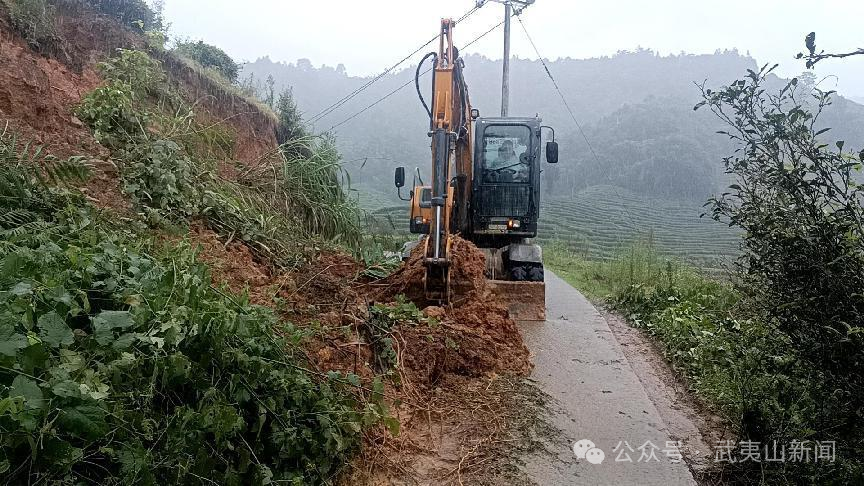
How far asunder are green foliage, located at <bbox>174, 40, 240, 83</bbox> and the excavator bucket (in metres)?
7.58

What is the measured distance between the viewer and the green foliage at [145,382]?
1.70 metres

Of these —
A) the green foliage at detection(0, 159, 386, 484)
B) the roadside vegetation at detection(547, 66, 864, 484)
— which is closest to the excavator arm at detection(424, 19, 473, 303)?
the green foliage at detection(0, 159, 386, 484)

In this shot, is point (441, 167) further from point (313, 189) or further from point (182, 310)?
point (182, 310)

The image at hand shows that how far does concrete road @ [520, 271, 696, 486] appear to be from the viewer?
3355mm

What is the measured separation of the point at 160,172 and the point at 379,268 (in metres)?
2.51

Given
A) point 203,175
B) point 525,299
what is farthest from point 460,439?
point 525,299

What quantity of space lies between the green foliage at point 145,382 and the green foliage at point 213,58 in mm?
9273

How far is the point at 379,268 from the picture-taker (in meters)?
6.45

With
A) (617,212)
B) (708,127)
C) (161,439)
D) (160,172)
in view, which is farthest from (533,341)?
(708,127)

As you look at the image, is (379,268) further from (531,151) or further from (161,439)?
(161,439)

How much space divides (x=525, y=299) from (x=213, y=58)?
346 inches

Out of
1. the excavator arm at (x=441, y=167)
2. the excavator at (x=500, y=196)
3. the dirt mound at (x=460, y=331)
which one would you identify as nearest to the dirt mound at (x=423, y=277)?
the dirt mound at (x=460, y=331)

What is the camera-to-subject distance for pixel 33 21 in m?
5.84

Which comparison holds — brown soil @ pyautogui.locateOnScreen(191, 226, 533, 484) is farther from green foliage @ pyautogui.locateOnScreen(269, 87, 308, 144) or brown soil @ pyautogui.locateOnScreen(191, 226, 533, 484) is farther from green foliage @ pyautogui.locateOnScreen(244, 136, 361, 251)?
green foliage @ pyautogui.locateOnScreen(269, 87, 308, 144)
